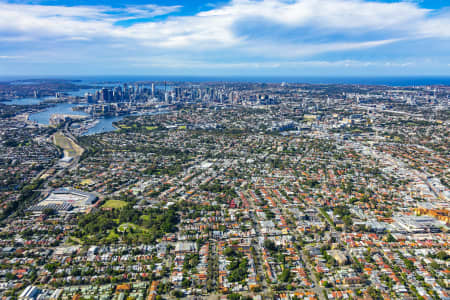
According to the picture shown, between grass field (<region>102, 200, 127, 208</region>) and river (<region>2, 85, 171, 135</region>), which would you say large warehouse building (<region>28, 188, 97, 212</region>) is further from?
river (<region>2, 85, 171, 135</region>)

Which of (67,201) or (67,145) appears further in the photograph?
(67,145)

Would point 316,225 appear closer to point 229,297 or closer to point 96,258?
point 229,297

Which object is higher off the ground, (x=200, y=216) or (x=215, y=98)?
(x=215, y=98)

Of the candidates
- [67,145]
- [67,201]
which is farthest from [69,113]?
[67,201]

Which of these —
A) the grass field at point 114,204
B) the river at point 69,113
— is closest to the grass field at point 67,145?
the river at point 69,113

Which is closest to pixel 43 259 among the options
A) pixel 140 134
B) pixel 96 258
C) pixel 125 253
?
pixel 96 258

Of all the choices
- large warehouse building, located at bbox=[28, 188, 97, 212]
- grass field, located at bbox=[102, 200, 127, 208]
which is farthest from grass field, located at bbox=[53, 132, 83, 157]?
grass field, located at bbox=[102, 200, 127, 208]

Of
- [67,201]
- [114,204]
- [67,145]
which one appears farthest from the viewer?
[67,145]

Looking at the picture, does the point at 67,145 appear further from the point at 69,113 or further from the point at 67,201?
the point at 69,113
